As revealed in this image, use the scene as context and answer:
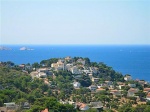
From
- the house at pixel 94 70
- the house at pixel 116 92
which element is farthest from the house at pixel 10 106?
the house at pixel 94 70

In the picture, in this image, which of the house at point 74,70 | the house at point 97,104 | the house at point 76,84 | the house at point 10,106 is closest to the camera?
the house at point 10,106

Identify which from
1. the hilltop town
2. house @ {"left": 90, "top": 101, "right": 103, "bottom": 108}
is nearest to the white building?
the hilltop town

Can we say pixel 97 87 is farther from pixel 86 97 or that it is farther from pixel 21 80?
pixel 21 80

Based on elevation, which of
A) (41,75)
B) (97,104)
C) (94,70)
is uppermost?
(94,70)

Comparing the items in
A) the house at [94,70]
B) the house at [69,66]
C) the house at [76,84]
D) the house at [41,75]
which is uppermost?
the house at [69,66]

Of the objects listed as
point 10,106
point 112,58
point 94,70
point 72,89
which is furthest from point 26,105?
point 112,58

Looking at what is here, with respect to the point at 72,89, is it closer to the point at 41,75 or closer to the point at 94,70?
the point at 41,75

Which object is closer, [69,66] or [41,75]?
[41,75]

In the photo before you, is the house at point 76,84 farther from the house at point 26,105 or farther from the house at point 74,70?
A: the house at point 26,105
